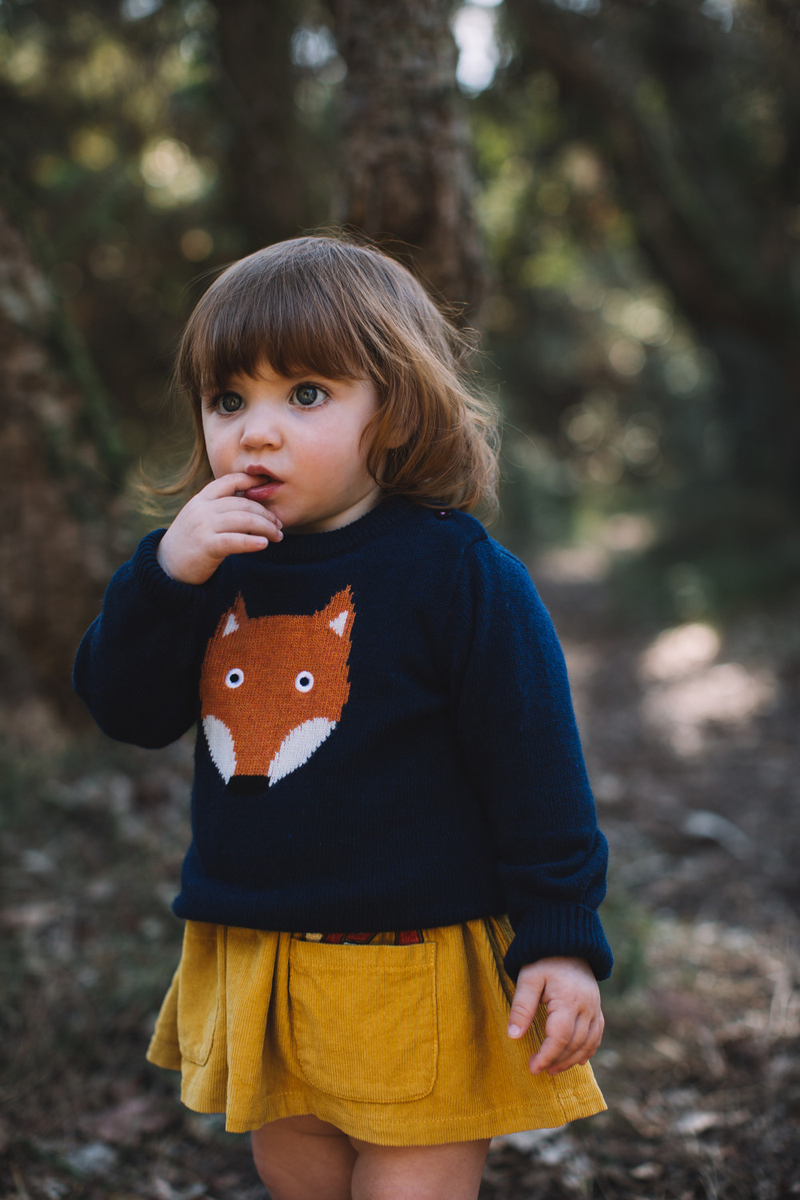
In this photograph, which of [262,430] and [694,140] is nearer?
[262,430]

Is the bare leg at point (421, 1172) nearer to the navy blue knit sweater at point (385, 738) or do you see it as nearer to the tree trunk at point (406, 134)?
the navy blue knit sweater at point (385, 738)

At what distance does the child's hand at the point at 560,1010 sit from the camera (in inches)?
48.1

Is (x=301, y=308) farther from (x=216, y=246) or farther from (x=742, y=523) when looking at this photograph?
(x=742, y=523)

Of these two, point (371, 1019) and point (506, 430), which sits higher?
point (506, 430)

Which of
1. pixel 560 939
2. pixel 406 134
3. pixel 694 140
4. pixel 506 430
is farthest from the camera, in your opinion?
pixel 694 140

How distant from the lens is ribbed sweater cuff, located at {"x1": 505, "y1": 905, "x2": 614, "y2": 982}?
123 centimetres

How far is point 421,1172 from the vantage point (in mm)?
1310

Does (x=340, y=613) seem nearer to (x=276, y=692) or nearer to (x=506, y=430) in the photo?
(x=276, y=692)

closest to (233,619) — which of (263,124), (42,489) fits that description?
(42,489)

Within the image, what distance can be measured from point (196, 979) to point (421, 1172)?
1.59 feet

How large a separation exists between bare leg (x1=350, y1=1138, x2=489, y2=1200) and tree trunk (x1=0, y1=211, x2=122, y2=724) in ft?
8.04

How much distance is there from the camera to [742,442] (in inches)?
441

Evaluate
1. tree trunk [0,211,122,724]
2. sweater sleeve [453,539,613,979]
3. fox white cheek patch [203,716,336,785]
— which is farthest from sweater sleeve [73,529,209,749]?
tree trunk [0,211,122,724]

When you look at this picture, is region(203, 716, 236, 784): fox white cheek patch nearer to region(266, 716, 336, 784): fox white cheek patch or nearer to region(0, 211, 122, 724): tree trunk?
region(266, 716, 336, 784): fox white cheek patch
